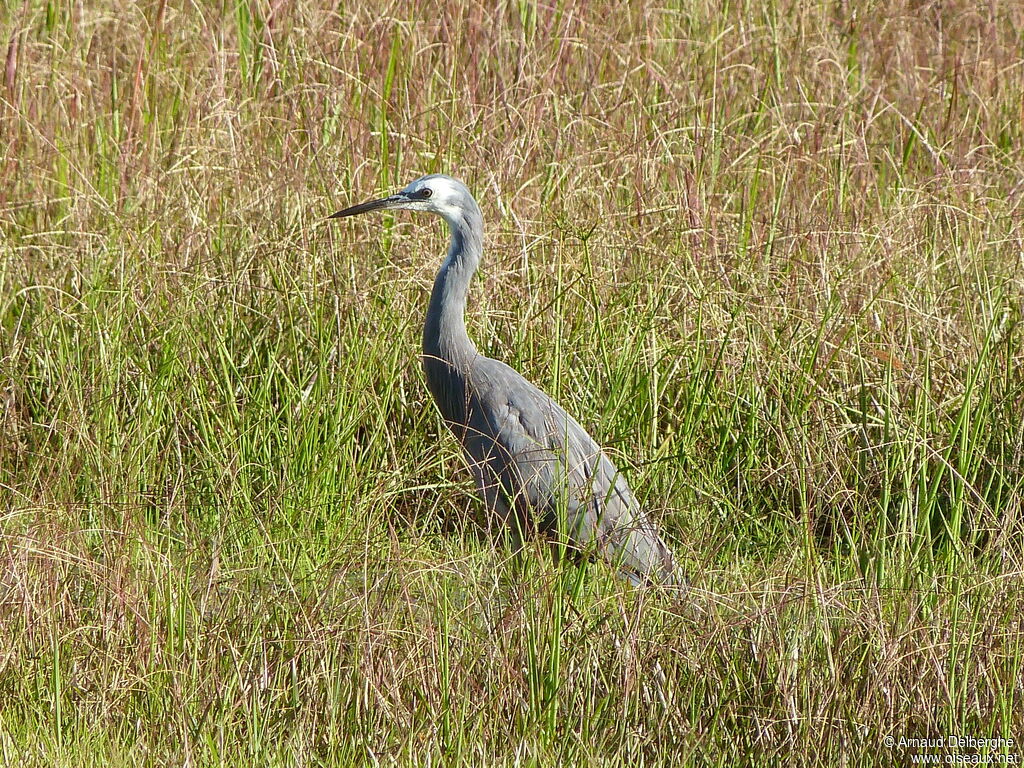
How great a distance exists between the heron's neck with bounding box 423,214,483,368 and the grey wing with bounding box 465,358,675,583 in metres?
0.08

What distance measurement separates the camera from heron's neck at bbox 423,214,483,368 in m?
3.67

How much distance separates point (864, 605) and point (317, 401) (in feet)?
5.27

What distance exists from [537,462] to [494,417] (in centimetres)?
22

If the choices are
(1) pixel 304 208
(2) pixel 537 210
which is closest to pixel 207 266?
(1) pixel 304 208

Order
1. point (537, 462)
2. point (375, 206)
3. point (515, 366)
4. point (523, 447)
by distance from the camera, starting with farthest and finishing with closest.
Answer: point (515, 366)
point (375, 206)
point (523, 447)
point (537, 462)

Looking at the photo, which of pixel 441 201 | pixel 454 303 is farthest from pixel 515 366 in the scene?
pixel 441 201

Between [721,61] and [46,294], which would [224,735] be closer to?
[46,294]

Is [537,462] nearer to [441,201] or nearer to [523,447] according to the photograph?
[523,447]

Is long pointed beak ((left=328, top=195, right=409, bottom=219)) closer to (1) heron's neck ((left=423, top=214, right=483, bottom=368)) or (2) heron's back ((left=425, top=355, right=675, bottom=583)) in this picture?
(1) heron's neck ((left=423, top=214, right=483, bottom=368))

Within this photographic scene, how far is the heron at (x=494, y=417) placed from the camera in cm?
341

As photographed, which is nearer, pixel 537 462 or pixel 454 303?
pixel 537 462

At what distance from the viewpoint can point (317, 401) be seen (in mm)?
3525

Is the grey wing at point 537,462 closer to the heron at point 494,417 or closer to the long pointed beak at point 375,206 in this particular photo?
the heron at point 494,417

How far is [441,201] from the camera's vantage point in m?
3.74
